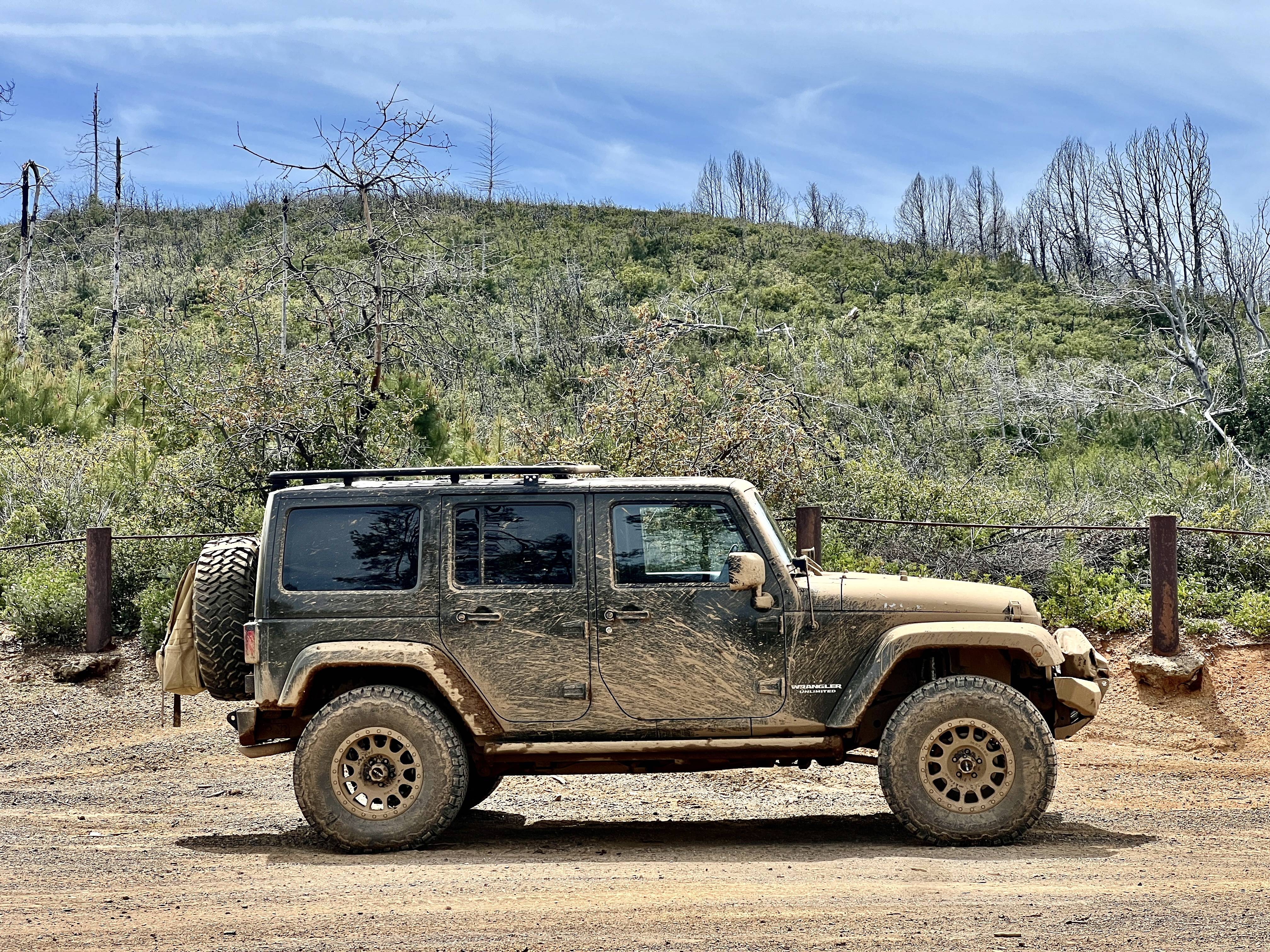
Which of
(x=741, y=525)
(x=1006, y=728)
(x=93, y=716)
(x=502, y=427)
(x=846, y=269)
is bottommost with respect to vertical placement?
(x=93, y=716)

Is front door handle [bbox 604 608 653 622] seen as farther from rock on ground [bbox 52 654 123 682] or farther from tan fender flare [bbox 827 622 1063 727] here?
rock on ground [bbox 52 654 123 682]

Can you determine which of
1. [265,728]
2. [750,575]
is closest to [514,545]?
[750,575]

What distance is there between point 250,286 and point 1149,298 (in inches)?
1194

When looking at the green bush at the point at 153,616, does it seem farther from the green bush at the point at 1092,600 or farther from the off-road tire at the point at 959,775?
the green bush at the point at 1092,600

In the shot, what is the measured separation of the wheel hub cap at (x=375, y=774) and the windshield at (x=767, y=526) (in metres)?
2.28

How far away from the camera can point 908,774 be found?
253 inches

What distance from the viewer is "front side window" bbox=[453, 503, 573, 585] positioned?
6.64m

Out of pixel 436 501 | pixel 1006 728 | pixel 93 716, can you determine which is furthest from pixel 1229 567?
pixel 93 716

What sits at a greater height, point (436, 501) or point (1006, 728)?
point (436, 501)

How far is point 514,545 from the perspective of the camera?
6688mm

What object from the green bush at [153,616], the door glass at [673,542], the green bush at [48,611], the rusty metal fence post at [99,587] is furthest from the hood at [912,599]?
the green bush at [48,611]

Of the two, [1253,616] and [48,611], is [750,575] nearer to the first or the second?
[1253,616]

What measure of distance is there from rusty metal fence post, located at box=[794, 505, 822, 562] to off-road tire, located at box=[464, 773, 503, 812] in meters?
4.80

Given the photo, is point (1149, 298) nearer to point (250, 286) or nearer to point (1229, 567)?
point (1229, 567)
